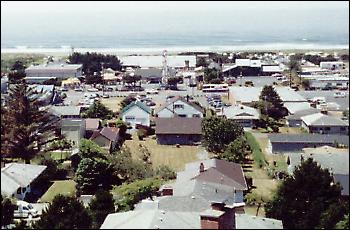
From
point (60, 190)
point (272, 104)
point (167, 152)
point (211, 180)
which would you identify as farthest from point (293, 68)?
point (60, 190)

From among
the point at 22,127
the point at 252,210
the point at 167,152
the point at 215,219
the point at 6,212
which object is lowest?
the point at 167,152

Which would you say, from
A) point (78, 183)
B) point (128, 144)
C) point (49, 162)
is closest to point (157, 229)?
point (49, 162)

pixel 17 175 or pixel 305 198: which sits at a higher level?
Result: pixel 17 175

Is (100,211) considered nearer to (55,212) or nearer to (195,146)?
(55,212)

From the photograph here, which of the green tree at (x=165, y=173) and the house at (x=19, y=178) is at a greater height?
the house at (x=19, y=178)

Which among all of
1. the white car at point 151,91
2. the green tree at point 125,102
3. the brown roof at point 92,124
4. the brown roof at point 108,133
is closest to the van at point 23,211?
the brown roof at point 108,133

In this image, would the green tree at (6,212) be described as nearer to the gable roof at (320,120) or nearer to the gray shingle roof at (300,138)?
the gray shingle roof at (300,138)

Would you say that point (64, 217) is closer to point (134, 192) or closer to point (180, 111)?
Answer: point (134, 192)
